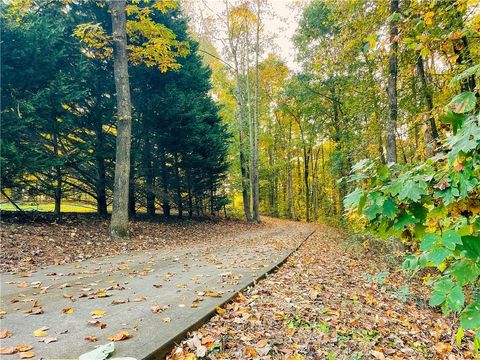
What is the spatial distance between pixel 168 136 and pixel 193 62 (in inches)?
164

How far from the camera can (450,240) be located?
1.50 m

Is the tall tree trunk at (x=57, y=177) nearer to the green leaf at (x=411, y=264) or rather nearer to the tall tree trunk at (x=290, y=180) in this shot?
the green leaf at (x=411, y=264)

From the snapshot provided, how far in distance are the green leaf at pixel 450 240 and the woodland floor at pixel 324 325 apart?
71.6 inches

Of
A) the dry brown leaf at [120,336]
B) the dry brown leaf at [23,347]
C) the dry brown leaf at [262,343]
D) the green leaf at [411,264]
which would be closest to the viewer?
the green leaf at [411,264]

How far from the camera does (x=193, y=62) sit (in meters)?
14.2

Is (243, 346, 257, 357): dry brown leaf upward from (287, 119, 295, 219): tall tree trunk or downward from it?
→ downward

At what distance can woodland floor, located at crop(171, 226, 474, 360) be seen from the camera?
2.74 m

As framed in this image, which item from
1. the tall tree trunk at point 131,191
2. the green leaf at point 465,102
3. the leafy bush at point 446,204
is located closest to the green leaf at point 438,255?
the leafy bush at point 446,204

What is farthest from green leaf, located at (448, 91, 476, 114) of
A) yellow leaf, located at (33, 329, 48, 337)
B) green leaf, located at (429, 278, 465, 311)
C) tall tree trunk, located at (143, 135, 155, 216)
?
tall tree trunk, located at (143, 135, 155, 216)

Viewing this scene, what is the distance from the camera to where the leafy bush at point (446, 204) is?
4.97 feet

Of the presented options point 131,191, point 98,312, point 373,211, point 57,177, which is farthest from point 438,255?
point 131,191

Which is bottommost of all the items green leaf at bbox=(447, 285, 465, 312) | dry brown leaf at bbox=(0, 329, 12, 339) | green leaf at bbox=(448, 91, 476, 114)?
dry brown leaf at bbox=(0, 329, 12, 339)

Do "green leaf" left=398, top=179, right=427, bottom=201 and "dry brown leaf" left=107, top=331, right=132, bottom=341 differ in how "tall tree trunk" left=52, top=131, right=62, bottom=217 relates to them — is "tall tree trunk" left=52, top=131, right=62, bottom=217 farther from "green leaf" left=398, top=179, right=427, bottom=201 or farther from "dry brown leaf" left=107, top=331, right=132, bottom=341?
"green leaf" left=398, top=179, right=427, bottom=201

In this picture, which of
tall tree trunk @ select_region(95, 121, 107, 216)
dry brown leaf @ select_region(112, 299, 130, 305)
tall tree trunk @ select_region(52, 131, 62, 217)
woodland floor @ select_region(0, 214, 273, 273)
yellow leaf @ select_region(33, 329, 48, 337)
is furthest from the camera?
tall tree trunk @ select_region(95, 121, 107, 216)
